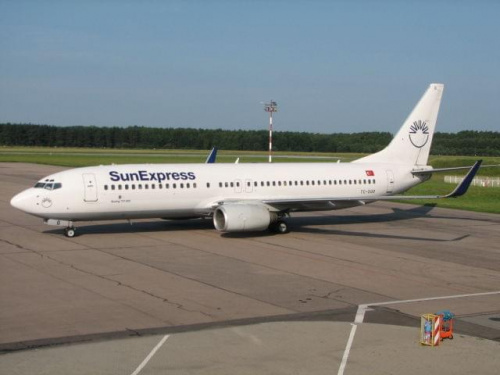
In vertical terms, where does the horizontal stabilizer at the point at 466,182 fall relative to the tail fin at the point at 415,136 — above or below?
below

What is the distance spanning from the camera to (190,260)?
26.8m

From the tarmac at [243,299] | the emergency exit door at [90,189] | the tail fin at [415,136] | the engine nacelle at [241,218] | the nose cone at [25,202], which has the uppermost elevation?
the tail fin at [415,136]

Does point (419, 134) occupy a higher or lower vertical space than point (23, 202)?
higher

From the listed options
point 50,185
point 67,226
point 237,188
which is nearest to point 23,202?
point 50,185

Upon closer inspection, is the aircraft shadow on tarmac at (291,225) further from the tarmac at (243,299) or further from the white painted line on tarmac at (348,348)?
the white painted line on tarmac at (348,348)

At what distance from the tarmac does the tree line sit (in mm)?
133415

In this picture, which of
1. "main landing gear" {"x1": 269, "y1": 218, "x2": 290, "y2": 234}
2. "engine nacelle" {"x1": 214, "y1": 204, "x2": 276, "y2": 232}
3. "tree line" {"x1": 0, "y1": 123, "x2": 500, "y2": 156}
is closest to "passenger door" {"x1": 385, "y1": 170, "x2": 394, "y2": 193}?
"main landing gear" {"x1": 269, "y1": 218, "x2": 290, "y2": 234}

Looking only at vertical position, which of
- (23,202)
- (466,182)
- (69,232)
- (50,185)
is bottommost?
(69,232)

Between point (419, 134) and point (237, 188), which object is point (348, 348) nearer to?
point (237, 188)

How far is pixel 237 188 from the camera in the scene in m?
34.7

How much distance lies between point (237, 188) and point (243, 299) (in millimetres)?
14504

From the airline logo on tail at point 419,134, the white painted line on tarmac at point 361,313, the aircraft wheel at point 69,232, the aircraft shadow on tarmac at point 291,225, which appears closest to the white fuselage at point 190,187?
the aircraft wheel at point 69,232

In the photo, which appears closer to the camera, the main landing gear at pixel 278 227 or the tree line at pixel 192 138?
the main landing gear at pixel 278 227

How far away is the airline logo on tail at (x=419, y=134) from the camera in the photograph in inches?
1563
